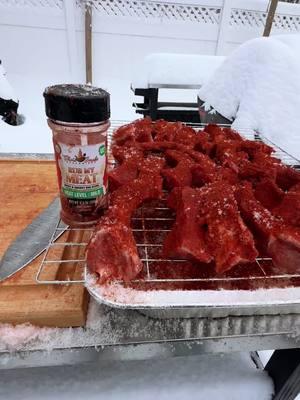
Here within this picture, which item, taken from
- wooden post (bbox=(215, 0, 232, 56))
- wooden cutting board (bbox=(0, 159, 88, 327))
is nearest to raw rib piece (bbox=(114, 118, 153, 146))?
wooden cutting board (bbox=(0, 159, 88, 327))

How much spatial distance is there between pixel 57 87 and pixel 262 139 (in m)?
1.19

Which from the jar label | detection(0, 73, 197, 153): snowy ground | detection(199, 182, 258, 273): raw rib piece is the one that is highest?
the jar label

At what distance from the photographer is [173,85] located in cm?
291

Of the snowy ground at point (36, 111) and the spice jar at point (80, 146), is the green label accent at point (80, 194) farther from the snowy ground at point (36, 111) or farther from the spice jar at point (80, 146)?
the snowy ground at point (36, 111)

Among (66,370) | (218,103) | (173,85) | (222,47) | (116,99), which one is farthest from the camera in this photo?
(222,47)

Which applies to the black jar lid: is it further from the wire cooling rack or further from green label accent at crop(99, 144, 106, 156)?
the wire cooling rack

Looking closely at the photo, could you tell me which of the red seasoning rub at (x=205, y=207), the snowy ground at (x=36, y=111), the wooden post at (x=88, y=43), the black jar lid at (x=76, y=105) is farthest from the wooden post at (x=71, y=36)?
the black jar lid at (x=76, y=105)

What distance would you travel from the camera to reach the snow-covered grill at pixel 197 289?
68 cm

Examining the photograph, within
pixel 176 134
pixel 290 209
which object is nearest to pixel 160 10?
pixel 176 134

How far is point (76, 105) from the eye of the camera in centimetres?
69

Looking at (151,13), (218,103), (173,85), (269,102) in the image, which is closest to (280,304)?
(269,102)

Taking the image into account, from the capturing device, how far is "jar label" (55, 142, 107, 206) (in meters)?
0.77

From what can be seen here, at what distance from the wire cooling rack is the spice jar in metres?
0.09

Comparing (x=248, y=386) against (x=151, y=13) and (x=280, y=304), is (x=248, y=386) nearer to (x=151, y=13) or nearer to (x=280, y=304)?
(x=280, y=304)
